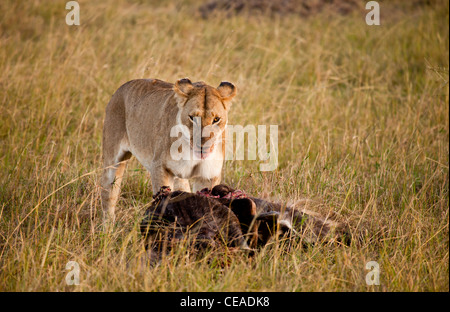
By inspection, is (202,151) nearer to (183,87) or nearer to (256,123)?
(183,87)

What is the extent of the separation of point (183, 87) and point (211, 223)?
1.08 metres

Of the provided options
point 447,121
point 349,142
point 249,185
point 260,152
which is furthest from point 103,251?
point 447,121

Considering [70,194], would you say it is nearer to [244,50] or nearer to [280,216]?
[280,216]

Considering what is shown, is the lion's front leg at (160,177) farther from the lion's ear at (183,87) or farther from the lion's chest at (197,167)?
the lion's ear at (183,87)

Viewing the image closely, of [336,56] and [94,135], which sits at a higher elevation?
[336,56]

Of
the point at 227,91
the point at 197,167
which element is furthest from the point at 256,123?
the point at 197,167

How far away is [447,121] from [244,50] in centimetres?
365

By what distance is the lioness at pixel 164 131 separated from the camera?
3826 mm

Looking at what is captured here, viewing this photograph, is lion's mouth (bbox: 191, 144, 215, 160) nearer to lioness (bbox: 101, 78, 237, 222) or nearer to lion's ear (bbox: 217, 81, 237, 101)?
lioness (bbox: 101, 78, 237, 222)

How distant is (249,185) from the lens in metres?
4.87

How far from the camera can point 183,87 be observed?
3.94 meters

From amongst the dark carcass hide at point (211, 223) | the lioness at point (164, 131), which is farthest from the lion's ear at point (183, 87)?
the dark carcass hide at point (211, 223)

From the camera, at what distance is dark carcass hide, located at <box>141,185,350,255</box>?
11.2 ft
